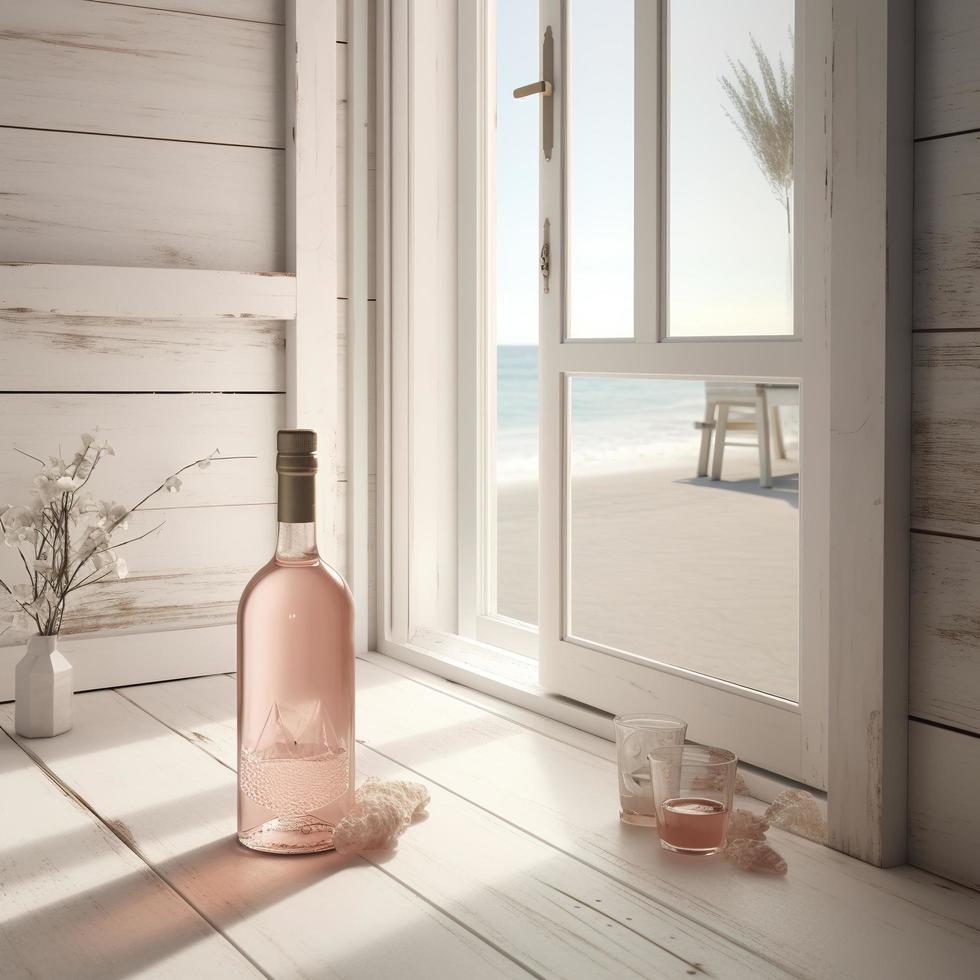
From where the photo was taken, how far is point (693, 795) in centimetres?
138

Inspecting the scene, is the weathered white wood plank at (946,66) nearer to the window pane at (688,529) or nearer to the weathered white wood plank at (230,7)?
the window pane at (688,529)

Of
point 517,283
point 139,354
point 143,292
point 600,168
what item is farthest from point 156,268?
point 517,283

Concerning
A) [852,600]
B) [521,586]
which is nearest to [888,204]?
[852,600]

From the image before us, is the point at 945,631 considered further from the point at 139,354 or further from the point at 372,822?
the point at 139,354

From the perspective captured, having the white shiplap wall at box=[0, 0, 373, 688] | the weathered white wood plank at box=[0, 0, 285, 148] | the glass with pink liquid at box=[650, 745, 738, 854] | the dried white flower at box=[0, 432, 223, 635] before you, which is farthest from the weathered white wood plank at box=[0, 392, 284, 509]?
the glass with pink liquid at box=[650, 745, 738, 854]

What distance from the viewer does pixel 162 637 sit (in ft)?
7.34

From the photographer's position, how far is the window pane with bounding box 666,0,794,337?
161cm

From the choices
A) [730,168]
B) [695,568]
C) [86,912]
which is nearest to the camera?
[86,912]

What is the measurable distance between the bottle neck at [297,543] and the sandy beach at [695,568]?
2.12ft

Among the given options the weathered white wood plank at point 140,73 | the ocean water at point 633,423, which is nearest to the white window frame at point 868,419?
the ocean water at point 633,423

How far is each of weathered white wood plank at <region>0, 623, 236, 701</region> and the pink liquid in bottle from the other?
3.75 ft

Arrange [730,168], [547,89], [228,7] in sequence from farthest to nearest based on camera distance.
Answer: [228,7] < [547,89] < [730,168]

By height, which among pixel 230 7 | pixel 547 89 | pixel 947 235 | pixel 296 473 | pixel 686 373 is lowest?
pixel 296 473

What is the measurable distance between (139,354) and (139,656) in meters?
0.55
